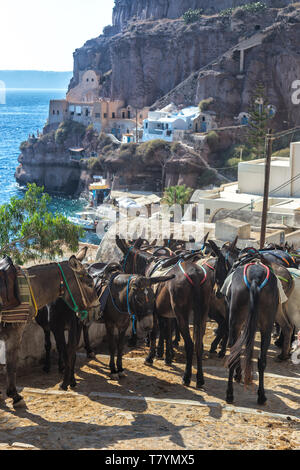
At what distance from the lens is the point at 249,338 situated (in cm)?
842

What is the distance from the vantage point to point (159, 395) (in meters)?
8.96

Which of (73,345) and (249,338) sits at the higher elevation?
(249,338)

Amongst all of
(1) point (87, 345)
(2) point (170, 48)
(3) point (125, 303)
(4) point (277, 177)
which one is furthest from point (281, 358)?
(2) point (170, 48)

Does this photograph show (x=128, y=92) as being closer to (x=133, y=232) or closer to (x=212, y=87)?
(x=212, y=87)

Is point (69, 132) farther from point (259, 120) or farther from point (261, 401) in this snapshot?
point (261, 401)

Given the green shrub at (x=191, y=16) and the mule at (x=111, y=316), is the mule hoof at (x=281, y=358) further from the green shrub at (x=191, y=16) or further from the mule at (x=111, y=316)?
the green shrub at (x=191, y=16)

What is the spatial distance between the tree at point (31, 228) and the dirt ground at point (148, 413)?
1033 cm

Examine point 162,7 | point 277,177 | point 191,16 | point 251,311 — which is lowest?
point 251,311

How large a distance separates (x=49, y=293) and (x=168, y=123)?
9499cm

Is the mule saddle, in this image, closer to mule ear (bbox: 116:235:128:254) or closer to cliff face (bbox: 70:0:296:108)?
mule ear (bbox: 116:235:128:254)

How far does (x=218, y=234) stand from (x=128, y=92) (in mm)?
112079

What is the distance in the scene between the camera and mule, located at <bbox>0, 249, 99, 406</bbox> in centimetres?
805

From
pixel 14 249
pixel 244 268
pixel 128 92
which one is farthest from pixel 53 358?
pixel 128 92

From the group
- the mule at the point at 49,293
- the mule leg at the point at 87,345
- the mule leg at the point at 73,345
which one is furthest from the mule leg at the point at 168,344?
the mule at the point at 49,293
